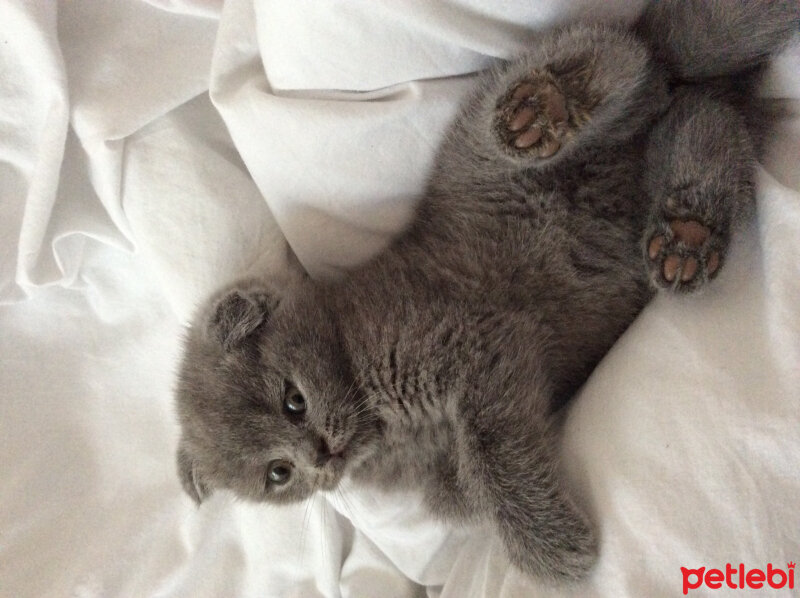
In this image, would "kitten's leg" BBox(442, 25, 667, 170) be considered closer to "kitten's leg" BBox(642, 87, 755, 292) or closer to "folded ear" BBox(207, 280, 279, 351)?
"kitten's leg" BBox(642, 87, 755, 292)

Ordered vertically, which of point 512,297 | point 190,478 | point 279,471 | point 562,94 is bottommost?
point 190,478

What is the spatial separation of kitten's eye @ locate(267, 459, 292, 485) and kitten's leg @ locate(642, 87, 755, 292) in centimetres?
63

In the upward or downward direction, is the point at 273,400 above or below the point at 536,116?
below

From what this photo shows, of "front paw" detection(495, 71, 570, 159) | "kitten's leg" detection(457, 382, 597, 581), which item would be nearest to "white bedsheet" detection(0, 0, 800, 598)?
"kitten's leg" detection(457, 382, 597, 581)

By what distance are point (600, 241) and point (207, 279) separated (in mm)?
686

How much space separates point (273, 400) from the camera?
96cm

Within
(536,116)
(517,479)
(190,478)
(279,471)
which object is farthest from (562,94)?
(190,478)

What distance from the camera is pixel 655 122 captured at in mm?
1002

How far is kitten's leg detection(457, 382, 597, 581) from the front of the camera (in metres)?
0.89

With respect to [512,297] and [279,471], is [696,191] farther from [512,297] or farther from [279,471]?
[279,471]

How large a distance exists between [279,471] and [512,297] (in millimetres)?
468

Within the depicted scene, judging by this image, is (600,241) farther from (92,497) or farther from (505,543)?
(92,497)

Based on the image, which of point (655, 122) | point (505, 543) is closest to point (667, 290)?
point (655, 122)

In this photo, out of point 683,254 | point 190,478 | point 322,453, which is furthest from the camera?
point 190,478
